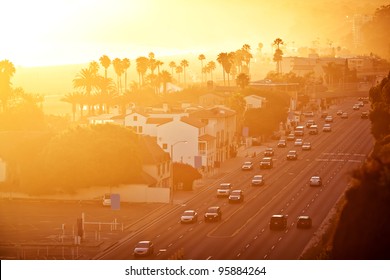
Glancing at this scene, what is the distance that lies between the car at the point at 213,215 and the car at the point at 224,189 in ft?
35.3

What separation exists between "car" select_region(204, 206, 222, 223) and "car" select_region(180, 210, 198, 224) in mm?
727

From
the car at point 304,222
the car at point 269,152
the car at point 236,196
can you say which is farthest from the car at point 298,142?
the car at point 304,222

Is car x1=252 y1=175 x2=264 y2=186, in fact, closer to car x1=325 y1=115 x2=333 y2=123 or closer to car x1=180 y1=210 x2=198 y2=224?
car x1=180 y1=210 x2=198 y2=224

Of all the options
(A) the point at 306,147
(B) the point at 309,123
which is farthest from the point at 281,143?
(B) the point at 309,123

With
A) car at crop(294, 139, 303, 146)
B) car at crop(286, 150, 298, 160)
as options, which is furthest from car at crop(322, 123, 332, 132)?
car at crop(286, 150, 298, 160)

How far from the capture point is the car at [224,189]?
258 ft

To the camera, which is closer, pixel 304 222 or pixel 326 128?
pixel 304 222

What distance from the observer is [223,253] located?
176 ft

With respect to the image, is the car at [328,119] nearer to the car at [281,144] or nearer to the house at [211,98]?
the house at [211,98]

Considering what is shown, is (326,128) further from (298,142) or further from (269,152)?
(269,152)

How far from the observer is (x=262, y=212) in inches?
2763

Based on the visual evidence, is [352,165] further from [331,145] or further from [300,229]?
[300,229]

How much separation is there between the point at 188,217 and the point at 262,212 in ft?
20.1

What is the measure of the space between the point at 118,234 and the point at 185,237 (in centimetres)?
456
